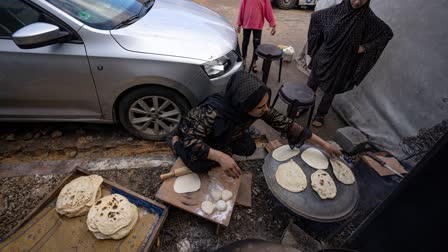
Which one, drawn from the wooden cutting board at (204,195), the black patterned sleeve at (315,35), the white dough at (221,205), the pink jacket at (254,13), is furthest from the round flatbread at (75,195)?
the pink jacket at (254,13)

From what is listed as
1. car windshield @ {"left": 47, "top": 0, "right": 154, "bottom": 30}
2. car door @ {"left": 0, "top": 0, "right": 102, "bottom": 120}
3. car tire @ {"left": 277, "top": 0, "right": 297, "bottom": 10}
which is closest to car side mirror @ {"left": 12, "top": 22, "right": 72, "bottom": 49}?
car door @ {"left": 0, "top": 0, "right": 102, "bottom": 120}

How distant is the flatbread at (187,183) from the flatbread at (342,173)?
1.28m

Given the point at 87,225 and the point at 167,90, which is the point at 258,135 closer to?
the point at 167,90

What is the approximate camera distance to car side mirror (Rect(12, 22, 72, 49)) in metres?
1.93

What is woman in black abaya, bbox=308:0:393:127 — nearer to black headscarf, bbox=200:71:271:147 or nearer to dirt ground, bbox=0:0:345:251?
dirt ground, bbox=0:0:345:251

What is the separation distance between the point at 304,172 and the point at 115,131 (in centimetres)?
261

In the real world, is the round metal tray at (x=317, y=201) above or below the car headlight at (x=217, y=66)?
below

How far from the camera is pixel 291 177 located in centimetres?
189

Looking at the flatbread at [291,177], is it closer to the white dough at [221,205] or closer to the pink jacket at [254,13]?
the white dough at [221,205]

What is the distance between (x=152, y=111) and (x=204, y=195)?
4.07 ft

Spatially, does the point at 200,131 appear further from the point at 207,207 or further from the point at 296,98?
the point at 296,98

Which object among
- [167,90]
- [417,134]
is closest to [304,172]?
[167,90]

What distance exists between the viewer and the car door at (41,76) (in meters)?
2.20

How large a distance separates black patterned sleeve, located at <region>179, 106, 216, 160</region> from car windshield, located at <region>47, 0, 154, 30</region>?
1440 mm
